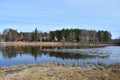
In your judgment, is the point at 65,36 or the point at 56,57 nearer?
the point at 56,57

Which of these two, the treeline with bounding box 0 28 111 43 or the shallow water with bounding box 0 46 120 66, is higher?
the treeline with bounding box 0 28 111 43

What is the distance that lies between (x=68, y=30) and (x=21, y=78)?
111m

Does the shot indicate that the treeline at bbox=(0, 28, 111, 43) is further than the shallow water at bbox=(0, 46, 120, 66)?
Yes

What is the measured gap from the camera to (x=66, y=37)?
121812 millimetres

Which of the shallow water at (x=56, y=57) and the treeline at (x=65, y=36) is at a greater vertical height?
the treeline at (x=65, y=36)

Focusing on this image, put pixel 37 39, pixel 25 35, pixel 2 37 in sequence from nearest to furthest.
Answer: pixel 37 39 → pixel 2 37 → pixel 25 35

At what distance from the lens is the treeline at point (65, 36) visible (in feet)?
395

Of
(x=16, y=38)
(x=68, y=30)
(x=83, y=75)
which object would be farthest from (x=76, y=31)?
(x=83, y=75)

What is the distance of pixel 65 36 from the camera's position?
122 metres

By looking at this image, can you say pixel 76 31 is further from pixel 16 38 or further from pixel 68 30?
pixel 16 38

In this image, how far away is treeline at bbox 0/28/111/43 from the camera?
395 ft

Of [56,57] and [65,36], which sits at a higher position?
[65,36]

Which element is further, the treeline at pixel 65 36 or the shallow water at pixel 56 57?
the treeline at pixel 65 36

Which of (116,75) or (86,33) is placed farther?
(86,33)
